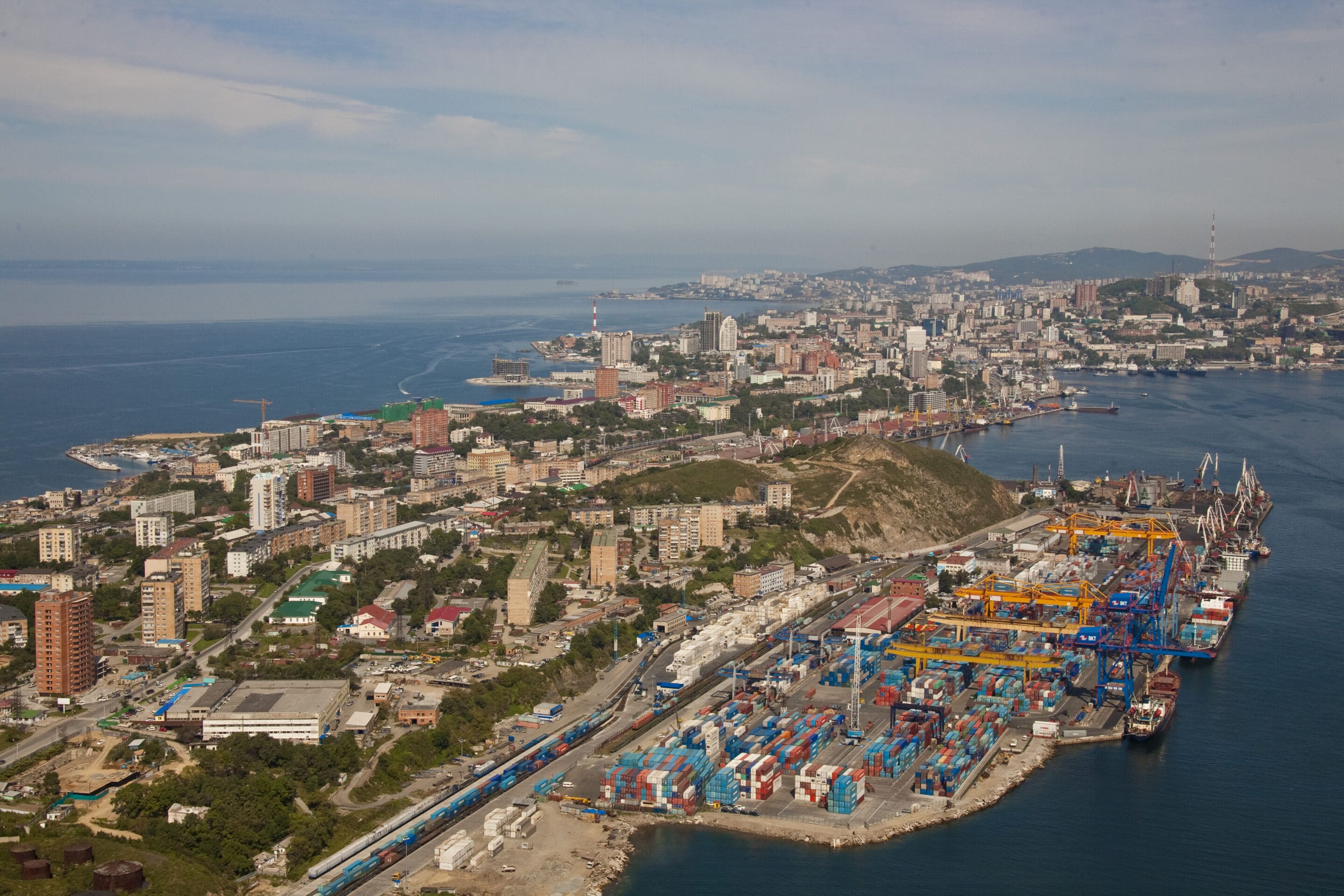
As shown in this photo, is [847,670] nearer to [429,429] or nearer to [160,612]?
[160,612]

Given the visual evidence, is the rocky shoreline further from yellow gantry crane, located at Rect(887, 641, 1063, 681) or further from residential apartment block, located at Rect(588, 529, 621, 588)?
residential apartment block, located at Rect(588, 529, 621, 588)

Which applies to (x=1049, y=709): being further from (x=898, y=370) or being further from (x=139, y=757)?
(x=898, y=370)

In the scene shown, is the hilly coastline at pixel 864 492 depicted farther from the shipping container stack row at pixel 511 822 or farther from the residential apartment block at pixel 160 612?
the shipping container stack row at pixel 511 822

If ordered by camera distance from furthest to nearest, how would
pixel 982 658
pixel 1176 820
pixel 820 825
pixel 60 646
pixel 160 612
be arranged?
pixel 160 612 → pixel 982 658 → pixel 60 646 → pixel 1176 820 → pixel 820 825

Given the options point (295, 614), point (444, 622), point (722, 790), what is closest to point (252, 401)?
point (295, 614)

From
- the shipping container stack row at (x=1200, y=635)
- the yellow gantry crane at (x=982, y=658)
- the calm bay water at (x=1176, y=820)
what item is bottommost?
the calm bay water at (x=1176, y=820)

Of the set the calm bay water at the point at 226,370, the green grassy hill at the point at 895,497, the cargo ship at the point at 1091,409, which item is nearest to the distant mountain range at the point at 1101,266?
the calm bay water at the point at 226,370

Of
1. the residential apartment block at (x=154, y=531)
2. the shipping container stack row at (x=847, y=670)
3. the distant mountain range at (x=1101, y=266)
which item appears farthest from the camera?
the distant mountain range at (x=1101, y=266)
